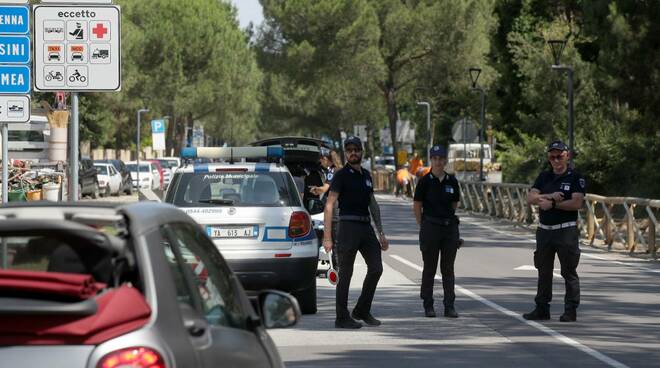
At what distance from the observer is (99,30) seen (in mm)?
14922

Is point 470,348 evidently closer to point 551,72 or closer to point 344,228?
point 344,228

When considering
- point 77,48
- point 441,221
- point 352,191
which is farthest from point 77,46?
point 441,221

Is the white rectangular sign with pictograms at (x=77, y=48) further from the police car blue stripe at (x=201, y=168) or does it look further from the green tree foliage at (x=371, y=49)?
the green tree foliage at (x=371, y=49)

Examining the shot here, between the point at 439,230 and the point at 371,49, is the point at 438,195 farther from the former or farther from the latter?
the point at 371,49

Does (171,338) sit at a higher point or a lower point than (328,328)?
higher

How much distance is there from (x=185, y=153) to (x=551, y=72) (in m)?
30.8

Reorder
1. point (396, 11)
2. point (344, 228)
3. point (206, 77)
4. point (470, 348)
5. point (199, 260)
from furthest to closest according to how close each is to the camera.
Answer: point (206, 77) → point (396, 11) → point (344, 228) → point (470, 348) → point (199, 260)

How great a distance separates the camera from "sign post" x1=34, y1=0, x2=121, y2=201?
14812 millimetres

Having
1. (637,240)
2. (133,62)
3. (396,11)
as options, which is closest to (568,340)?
(637,240)

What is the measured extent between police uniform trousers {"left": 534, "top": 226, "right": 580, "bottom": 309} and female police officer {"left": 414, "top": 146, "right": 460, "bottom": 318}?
2.79 ft

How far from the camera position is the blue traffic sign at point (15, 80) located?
16047mm

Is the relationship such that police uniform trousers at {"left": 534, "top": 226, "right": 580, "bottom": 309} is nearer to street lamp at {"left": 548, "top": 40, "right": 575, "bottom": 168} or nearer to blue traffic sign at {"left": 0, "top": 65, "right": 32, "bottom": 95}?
blue traffic sign at {"left": 0, "top": 65, "right": 32, "bottom": 95}

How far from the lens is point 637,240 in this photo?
86.3 feet

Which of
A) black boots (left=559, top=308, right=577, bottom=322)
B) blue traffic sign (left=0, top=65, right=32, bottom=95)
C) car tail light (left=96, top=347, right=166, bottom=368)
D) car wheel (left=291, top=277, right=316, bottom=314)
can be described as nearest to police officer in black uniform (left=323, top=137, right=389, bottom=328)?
car wheel (left=291, top=277, right=316, bottom=314)
